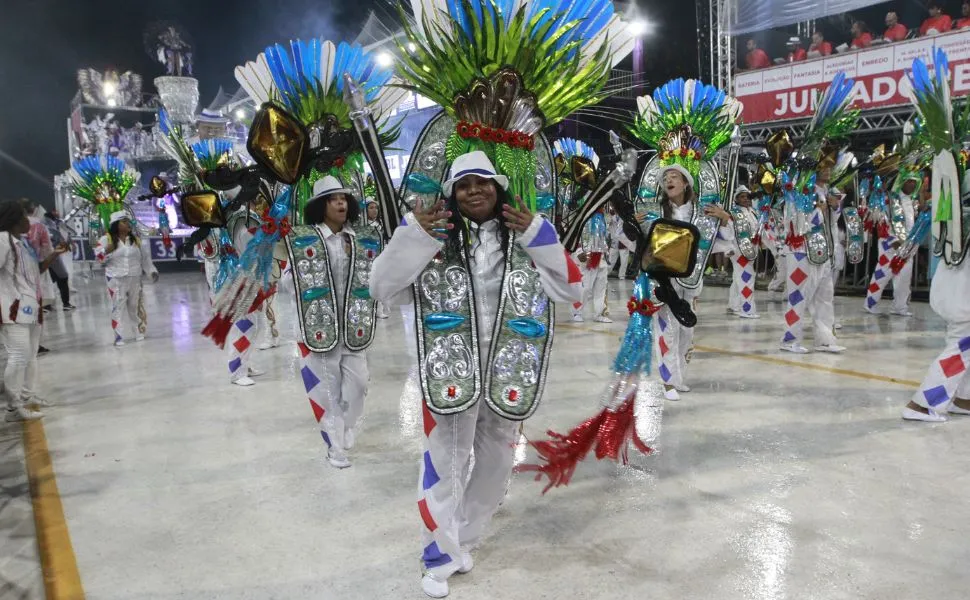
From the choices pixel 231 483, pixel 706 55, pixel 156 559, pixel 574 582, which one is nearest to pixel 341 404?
pixel 231 483

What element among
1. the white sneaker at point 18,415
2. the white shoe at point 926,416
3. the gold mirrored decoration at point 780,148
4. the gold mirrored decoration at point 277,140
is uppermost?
the gold mirrored decoration at point 780,148

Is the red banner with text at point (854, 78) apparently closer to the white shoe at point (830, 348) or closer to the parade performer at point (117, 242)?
the white shoe at point (830, 348)

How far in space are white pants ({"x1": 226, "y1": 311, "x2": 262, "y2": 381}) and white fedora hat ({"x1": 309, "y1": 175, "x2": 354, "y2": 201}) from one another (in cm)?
244

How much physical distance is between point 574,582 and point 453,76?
6.38 feet

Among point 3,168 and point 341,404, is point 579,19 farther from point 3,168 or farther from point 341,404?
point 3,168

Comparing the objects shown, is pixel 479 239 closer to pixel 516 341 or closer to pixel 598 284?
pixel 516 341

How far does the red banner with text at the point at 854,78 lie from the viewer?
9.53 m

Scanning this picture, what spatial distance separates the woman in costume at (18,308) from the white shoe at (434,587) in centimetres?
412

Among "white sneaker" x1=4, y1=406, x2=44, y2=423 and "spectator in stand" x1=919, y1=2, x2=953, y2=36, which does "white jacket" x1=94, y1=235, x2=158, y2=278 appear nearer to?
"white sneaker" x1=4, y1=406, x2=44, y2=423

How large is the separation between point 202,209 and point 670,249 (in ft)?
9.93

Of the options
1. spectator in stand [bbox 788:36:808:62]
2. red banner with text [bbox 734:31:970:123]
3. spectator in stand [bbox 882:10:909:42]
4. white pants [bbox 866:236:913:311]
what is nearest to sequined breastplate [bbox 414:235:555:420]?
white pants [bbox 866:236:913:311]

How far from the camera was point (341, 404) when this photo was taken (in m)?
3.83

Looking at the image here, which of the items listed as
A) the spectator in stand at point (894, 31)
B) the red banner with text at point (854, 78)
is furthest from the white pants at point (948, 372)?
the spectator in stand at point (894, 31)

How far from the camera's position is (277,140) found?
3.44m
